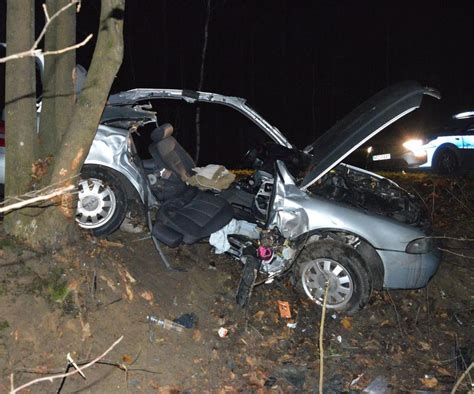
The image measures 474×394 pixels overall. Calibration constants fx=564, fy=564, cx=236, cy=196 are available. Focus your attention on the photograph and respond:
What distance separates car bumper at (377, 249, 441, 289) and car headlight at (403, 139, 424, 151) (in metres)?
7.49

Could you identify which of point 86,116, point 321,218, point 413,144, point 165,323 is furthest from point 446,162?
point 86,116

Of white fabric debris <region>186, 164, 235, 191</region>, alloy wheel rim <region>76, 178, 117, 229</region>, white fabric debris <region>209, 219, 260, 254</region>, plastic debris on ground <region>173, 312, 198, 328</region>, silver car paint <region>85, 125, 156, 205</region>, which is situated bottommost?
plastic debris on ground <region>173, 312, 198, 328</region>

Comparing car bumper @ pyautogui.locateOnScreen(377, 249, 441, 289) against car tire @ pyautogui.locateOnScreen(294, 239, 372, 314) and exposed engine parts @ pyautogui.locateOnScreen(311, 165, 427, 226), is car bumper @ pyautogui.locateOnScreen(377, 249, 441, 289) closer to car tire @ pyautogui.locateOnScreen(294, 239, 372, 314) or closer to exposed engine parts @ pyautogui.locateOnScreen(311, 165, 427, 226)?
car tire @ pyautogui.locateOnScreen(294, 239, 372, 314)

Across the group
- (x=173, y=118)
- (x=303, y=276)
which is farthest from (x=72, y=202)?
(x=173, y=118)

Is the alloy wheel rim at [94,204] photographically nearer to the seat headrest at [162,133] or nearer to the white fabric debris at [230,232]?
the seat headrest at [162,133]

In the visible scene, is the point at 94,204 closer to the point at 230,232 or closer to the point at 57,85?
the point at 57,85

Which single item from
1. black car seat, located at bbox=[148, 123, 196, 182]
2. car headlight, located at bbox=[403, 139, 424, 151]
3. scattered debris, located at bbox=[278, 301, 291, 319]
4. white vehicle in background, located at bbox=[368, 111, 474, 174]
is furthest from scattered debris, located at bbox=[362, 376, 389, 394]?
car headlight, located at bbox=[403, 139, 424, 151]

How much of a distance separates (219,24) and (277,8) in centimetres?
332

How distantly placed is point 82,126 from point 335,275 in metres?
3.07

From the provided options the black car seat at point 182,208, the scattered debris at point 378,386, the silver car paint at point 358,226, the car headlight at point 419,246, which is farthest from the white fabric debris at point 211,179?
the scattered debris at point 378,386

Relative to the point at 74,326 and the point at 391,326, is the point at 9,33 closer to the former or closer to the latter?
the point at 74,326

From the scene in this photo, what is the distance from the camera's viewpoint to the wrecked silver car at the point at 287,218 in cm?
603

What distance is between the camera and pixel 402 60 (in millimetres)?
31172

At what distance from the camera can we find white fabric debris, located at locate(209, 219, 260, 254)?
6398mm
